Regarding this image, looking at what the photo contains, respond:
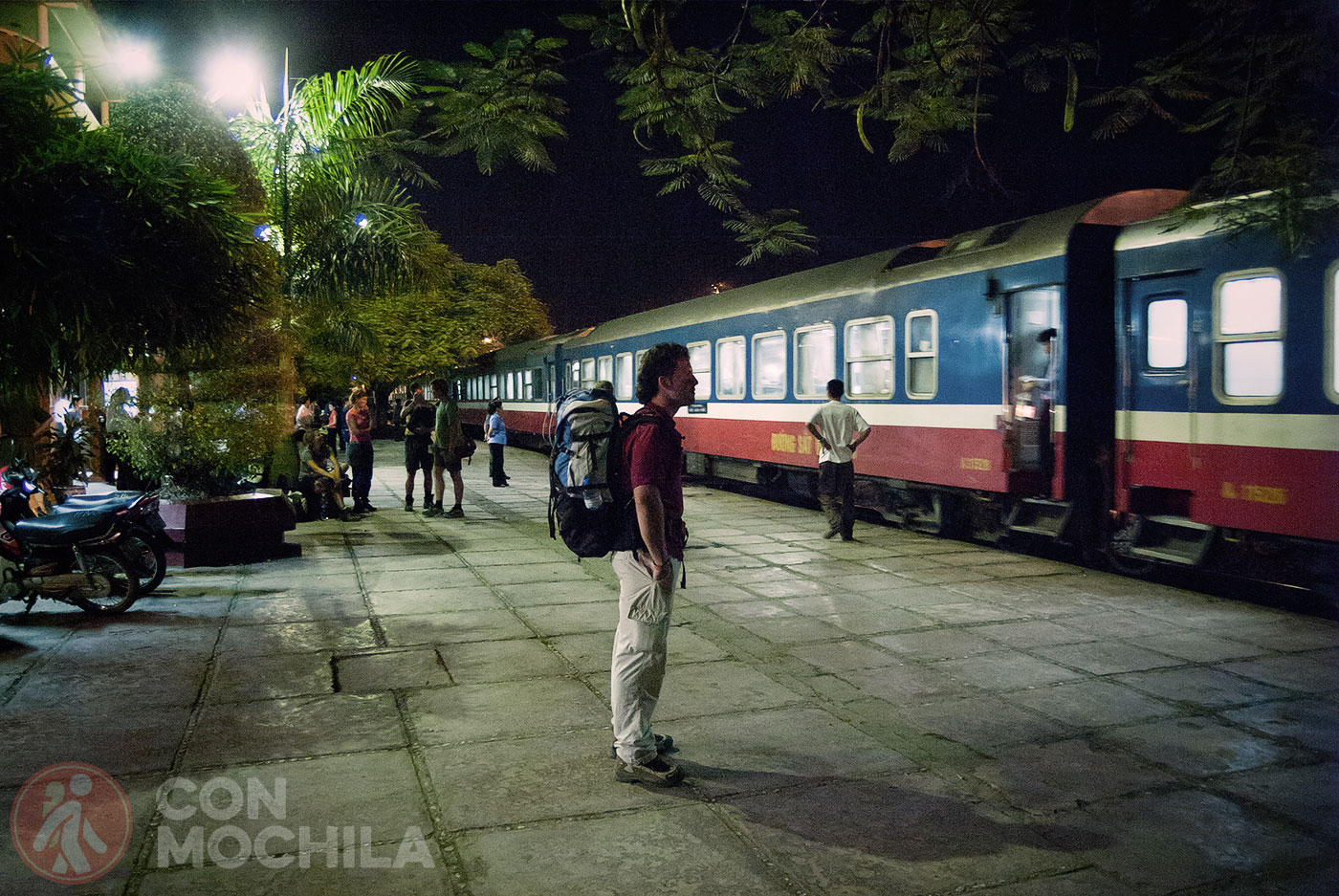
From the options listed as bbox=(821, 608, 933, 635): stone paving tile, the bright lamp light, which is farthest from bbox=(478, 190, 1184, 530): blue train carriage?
the bright lamp light

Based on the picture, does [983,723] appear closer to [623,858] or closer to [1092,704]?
[1092,704]

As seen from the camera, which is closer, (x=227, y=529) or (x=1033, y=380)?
(x=227, y=529)

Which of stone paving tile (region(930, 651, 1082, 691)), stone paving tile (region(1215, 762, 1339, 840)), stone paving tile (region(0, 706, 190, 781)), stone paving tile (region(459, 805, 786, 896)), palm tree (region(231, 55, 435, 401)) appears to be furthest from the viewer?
palm tree (region(231, 55, 435, 401))

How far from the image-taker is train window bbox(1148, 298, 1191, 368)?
7.86 meters

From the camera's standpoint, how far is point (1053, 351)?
898cm

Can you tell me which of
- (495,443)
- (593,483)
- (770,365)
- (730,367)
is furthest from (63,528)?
(495,443)

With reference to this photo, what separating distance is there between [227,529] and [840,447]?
6.08 meters

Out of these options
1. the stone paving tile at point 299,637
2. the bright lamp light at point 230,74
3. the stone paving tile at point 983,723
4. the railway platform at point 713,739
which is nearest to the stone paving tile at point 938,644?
the railway platform at point 713,739

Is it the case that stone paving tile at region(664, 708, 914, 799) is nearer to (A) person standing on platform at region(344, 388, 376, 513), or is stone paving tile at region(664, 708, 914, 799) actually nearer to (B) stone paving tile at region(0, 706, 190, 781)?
(B) stone paving tile at region(0, 706, 190, 781)

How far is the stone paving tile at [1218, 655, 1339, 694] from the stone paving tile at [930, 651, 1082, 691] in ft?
3.16

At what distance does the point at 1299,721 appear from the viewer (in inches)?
183

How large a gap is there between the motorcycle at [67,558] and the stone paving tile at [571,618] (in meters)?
2.88

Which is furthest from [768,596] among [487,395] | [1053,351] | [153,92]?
[487,395]

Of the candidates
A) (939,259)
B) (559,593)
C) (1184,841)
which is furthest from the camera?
(939,259)
